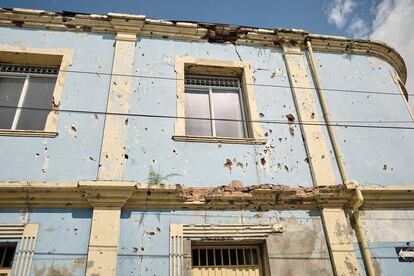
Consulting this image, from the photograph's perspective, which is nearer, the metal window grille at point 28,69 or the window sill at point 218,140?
the window sill at point 218,140

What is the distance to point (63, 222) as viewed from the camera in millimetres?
5227

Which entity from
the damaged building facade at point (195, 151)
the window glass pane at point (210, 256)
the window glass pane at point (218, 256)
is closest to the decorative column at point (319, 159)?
the damaged building facade at point (195, 151)

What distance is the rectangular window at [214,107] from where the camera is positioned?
6.77 meters

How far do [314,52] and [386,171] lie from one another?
312 cm

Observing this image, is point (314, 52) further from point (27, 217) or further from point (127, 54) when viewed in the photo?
point (27, 217)

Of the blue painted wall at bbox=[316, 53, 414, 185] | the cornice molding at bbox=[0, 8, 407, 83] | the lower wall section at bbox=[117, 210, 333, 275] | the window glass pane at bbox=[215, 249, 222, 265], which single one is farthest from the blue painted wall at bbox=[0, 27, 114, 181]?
the blue painted wall at bbox=[316, 53, 414, 185]

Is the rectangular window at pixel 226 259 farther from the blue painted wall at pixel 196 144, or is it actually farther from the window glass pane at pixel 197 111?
the window glass pane at pixel 197 111

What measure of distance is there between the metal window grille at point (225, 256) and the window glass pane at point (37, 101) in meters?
3.57

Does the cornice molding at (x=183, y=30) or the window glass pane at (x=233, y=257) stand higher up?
the cornice molding at (x=183, y=30)

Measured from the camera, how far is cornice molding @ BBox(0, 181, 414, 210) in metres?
5.27

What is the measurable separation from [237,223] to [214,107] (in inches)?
101

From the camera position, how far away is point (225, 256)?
5.53 m

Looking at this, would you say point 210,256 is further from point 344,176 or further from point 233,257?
point 344,176

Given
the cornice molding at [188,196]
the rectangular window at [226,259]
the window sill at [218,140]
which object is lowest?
the rectangular window at [226,259]
